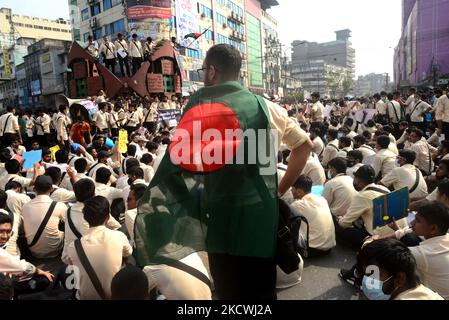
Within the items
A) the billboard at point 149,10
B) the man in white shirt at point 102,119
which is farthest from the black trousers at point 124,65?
the billboard at point 149,10

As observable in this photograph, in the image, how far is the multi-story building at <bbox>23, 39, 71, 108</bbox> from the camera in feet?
137

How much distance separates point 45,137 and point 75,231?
30.8ft

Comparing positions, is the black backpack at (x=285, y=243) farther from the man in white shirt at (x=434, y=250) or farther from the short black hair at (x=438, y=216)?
the short black hair at (x=438, y=216)

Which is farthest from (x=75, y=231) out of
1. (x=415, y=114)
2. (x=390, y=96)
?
(x=390, y=96)

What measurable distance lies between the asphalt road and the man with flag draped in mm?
2282

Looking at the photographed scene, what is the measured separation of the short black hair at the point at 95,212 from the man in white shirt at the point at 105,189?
1.83m

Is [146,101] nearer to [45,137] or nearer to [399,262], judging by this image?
[45,137]

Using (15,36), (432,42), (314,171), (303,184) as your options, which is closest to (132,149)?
(314,171)

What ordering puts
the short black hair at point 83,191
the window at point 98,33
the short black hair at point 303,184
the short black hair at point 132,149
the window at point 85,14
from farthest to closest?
the window at point 85,14 → the window at point 98,33 → the short black hair at point 132,149 → the short black hair at point 303,184 → the short black hair at point 83,191

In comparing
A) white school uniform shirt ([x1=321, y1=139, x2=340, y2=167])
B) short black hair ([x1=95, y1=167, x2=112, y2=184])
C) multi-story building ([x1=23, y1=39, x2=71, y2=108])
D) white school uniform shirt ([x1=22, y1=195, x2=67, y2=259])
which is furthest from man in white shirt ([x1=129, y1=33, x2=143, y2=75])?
multi-story building ([x1=23, y1=39, x2=71, y2=108])

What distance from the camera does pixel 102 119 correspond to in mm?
11539

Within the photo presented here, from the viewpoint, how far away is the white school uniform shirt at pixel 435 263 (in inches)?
112

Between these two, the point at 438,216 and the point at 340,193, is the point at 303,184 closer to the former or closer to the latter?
the point at 340,193
